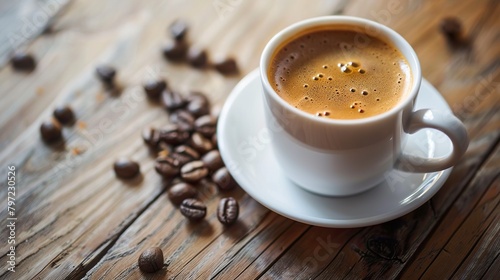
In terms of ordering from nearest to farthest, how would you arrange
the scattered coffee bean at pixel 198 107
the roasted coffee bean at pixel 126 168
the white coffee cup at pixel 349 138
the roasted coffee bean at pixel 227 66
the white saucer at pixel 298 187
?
the white coffee cup at pixel 349 138 → the white saucer at pixel 298 187 → the roasted coffee bean at pixel 126 168 → the scattered coffee bean at pixel 198 107 → the roasted coffee bean at pixel 227 66

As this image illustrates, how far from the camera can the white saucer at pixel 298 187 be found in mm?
1147

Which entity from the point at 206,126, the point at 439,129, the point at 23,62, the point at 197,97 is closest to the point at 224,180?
the point at 206,126

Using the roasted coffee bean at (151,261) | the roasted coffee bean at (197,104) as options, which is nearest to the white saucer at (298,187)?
the roasted coffee bean at (197,104)

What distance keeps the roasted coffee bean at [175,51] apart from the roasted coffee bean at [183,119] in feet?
0.78

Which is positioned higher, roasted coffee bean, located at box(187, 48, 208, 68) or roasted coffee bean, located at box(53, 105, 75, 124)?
roasted coffee bean, located at box(53, 105, 75, 124)

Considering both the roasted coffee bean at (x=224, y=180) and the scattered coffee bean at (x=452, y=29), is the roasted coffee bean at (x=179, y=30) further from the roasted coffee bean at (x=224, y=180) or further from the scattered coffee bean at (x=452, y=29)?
the scattered coffee bean at (x=452, y=29)

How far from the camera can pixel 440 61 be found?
1.55 metres

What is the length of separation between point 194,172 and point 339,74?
440 millimetres

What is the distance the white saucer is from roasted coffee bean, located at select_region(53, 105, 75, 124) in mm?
461

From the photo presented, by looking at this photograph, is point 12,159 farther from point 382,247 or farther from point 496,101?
point 496,101

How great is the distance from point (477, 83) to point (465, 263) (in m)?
0.57

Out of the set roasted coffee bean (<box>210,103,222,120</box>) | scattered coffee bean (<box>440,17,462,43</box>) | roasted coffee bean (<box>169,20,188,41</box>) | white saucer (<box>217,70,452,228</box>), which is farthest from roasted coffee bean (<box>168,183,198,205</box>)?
scattered coffee bean (<box>440,17,462,43</box>)

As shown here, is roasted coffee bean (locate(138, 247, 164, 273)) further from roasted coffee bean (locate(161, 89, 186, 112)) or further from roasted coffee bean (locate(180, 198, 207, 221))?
roasted coffee bean (locate(161, 89, 186, 112))

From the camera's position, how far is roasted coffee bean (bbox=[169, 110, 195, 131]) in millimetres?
1438
